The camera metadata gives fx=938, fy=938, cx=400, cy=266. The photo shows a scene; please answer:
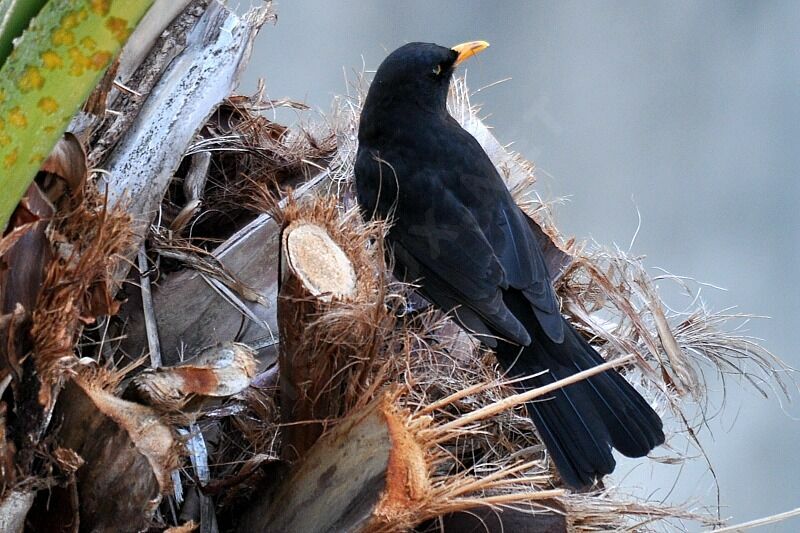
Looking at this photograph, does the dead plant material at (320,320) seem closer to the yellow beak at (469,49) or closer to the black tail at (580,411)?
the black tail at (580,411)

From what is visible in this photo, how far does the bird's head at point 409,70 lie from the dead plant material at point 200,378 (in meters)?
1.10

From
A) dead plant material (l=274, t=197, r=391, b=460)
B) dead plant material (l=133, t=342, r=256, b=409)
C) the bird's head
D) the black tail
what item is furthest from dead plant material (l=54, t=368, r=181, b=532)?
the bird's head

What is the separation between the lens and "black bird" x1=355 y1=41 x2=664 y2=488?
156cm

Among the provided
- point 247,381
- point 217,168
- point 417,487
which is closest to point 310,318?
point 247,381

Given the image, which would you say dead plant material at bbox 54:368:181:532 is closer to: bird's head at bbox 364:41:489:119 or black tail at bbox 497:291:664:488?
black tail at bbox 497:291:664:488

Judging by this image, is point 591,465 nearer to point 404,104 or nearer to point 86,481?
point 86,481

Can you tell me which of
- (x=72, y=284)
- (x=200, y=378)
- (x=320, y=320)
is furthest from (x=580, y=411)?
(x=72, y=284)

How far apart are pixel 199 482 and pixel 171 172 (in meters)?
0.49

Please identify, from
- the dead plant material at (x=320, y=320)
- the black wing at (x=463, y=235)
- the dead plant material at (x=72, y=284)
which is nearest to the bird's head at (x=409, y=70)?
the black wing at (x=463, y=235)

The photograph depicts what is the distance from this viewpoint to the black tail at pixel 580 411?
4.79ft

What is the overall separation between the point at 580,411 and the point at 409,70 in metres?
0.90

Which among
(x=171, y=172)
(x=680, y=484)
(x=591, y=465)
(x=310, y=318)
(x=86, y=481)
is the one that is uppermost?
(x=171, y=172)

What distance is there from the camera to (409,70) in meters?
2.08

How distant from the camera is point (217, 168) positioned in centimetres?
180
